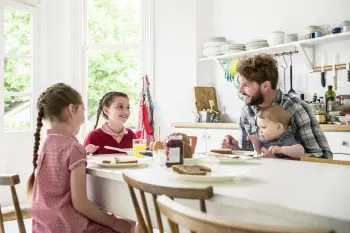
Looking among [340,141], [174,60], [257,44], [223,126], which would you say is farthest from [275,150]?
[174,60]

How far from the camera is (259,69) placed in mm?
2430

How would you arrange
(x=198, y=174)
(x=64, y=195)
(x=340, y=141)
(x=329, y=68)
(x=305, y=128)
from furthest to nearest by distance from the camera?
(x=329, y=68) → (x=340, y=141) → (x=305, y=128) → (x=64, y=195) → (x=198, y=174)

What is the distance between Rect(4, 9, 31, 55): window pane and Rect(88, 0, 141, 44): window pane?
76cm

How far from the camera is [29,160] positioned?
4.75 meters

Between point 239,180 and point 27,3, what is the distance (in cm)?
427

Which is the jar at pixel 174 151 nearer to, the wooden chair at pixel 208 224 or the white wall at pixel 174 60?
the wooden chair at pixel 208 224

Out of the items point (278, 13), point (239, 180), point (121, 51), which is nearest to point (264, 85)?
point (239, 180)

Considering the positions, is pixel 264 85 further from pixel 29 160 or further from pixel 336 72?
pixel 29 160

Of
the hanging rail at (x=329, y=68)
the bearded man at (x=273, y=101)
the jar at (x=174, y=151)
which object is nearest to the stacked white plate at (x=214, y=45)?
the hanging rail at (x=329, y=68)

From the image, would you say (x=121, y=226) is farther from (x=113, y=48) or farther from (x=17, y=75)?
(x=113, y=48)

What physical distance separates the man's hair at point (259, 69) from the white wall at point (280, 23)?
1770mm

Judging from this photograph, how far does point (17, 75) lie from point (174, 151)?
355 cm

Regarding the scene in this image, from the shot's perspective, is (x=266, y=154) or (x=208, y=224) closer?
(x=208, y=224)

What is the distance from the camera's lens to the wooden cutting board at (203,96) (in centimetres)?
495
